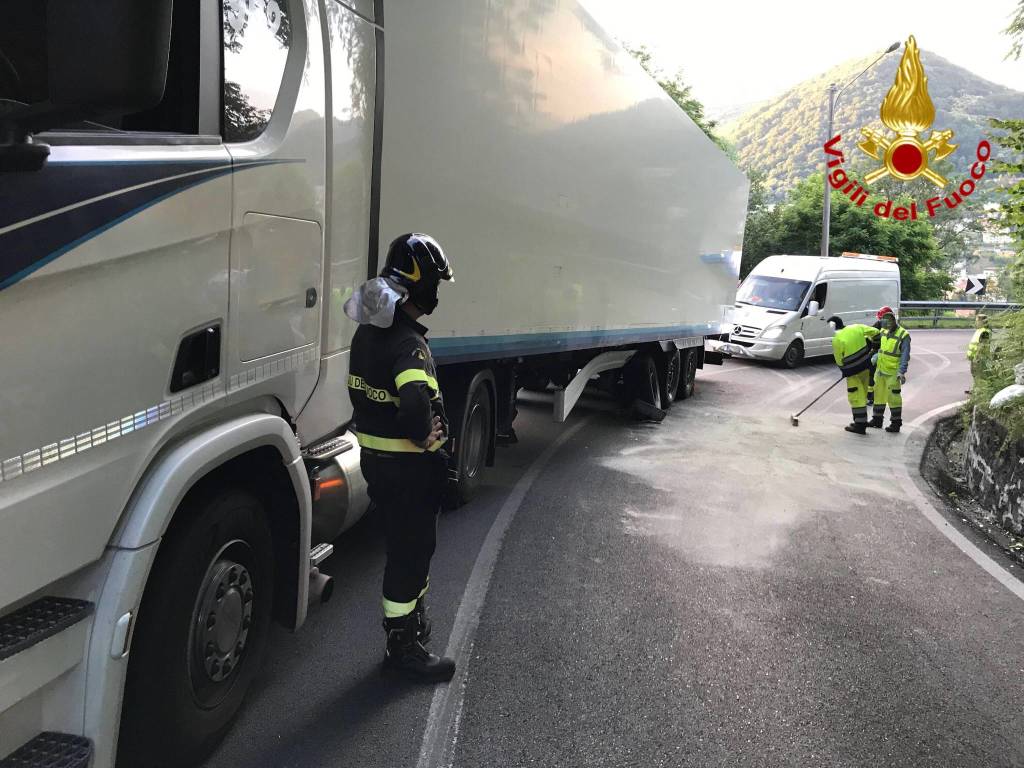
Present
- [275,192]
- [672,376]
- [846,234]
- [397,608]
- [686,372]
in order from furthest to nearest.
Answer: [846,234] < [686,372] < [672,376] < [397,608] < [275,192]

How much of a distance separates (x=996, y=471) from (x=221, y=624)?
700 cm

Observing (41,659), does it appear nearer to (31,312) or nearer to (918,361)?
(31,312)

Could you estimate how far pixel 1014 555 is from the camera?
598 cm

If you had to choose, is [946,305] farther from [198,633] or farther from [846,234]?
[198,633]

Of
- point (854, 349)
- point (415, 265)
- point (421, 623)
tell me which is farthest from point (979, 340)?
point (415, 265)

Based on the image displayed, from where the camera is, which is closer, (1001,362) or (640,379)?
(1001,362)

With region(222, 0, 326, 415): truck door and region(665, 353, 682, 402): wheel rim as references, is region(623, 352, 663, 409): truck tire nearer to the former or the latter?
region(665, 353, 682, 402): wheel rim

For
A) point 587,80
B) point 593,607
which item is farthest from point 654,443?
point 593,607

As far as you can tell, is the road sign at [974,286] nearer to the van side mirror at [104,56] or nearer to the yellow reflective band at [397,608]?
the yellow reflective band at [397,608]

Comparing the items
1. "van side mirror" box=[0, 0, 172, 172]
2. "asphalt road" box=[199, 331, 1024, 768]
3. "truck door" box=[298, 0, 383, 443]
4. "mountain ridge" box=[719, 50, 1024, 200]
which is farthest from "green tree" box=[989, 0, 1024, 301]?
"mountain ridge" box=[719, 50, 1024, 200]

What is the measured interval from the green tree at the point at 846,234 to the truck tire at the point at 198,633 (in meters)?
31.9

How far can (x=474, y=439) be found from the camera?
6.16m

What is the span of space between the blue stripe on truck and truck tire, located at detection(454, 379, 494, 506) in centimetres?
34

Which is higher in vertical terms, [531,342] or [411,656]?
[531,342]
